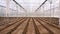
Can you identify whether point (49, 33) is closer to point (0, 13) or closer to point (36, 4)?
point (0, 13)

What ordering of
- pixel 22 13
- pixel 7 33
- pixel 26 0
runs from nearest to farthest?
pixel 7 33 < pixel 22 13 < pixel 26 0

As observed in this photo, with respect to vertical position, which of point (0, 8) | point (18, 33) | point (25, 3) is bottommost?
point (18, 33)

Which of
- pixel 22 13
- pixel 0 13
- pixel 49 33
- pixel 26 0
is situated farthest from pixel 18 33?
pixel 26 0

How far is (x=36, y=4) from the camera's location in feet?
43.2

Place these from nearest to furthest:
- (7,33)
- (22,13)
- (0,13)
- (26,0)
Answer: (7,33) → (0,13) → (22,13) → (26,0)

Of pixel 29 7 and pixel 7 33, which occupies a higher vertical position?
pixel 29 7

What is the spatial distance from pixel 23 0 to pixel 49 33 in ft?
37.3

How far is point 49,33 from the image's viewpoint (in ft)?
5.10

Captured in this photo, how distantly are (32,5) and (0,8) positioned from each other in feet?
20.5

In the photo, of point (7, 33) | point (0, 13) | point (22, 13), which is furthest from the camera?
point (22, 13)

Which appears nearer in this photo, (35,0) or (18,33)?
(18,33)

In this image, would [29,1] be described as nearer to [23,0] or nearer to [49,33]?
[23,0]

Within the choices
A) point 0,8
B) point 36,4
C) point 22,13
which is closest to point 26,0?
point 36,4

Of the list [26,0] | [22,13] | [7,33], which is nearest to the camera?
[7,33]
